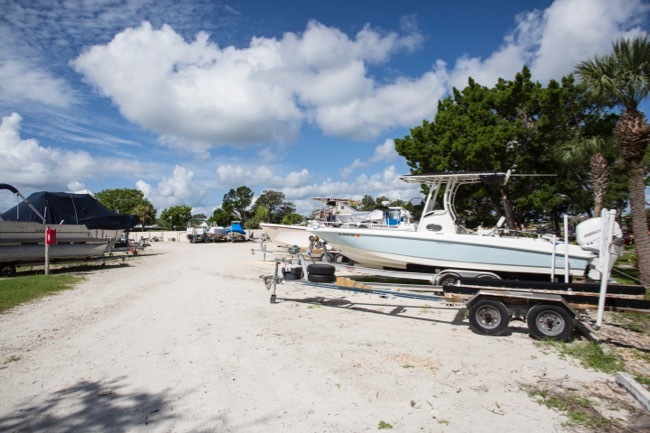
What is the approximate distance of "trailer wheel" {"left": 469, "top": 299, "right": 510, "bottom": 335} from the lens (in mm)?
6416

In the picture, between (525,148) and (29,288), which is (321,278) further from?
(525,148)

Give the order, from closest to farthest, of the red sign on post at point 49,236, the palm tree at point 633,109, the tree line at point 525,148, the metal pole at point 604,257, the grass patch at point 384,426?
1. the grass patch at point 384,426
2. the metal pole at point 604,257
3. the palm tree at point 633,109
4. the red sign on post at point 49,236
5. the tree line at point 525,148

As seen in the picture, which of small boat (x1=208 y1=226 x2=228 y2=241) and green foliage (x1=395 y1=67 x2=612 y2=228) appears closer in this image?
green foliage (x1=395 y1=67 x2=612 y2=228)

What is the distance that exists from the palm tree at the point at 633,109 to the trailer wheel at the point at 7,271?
19.6 meters

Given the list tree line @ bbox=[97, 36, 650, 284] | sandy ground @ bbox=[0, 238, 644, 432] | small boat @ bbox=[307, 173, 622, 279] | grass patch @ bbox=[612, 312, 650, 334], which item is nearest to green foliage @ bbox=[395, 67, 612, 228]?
tree line @ bbox=[97, 36, 650, 284]

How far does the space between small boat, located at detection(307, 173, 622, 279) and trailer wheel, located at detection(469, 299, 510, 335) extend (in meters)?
3.37

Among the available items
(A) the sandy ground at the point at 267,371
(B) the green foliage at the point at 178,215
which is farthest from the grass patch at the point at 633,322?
(B) the green foliage at the point at 178,215

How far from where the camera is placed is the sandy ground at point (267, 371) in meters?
3.70

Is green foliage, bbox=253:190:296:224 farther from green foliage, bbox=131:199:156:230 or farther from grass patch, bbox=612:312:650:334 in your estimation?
grass patch, bbox=612:312:650:334

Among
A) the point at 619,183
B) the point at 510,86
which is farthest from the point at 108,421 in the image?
the point at 619,183

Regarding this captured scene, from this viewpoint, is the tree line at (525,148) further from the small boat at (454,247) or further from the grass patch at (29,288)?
the grass patch at (29,288)

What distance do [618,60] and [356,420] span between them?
13.2 metres

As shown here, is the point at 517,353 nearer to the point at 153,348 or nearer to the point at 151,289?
the point at 153,348

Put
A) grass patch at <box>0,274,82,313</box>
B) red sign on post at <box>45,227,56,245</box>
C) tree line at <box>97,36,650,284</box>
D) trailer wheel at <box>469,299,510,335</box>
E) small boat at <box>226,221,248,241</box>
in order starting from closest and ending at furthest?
trailer wheel at <box>469,299,510,335</box>, grass patch at <box>0,274,82,313</box>, red sign on post at <box>45,227,56,245</box>, tree line at <box>97,36,650,284</box>, small boat at <box>226,221,248,241</box>
